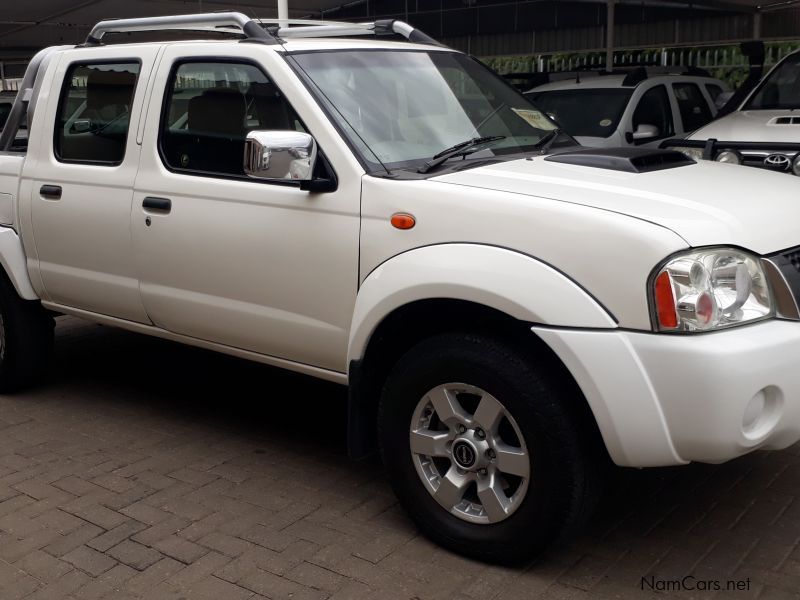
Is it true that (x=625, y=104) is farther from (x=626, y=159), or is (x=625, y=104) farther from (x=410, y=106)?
(x=626, y=159)

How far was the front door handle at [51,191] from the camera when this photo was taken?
195 inches

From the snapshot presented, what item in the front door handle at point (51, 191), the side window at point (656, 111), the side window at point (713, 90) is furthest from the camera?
the side window at point (713, 90)

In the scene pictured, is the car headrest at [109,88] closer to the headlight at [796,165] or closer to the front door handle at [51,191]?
the front door handle at [51,191]

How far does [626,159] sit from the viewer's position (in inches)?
147

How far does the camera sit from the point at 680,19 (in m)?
13.5

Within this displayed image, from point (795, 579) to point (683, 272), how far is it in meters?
1.23

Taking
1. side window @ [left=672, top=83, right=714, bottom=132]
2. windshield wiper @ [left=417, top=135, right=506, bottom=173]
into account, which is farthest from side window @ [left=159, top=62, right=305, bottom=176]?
side window @ [left=672, top=83, right=714, bottom=132]

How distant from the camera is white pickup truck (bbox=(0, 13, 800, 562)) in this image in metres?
3.02

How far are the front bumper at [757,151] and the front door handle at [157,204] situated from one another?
3.89 m

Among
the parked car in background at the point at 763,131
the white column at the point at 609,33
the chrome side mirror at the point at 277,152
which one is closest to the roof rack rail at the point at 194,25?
the chrome side mirror at the point at 277,152

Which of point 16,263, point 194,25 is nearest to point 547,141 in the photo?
point 194,25

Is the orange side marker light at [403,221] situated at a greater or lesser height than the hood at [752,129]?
lesser

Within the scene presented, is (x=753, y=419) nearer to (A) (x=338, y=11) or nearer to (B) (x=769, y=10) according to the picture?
(B) (x=769, y=10)

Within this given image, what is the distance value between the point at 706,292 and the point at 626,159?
0.91 meters
